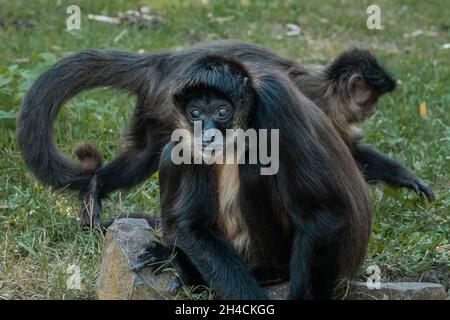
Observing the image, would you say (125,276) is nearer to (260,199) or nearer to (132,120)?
(260,199)

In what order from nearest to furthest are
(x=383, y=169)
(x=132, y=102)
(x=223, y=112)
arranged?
(x=223, y=112) → (x=383, y=169) → (x=132, y=102)

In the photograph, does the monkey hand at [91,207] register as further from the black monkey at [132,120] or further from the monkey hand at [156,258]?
the monkey hand at [156,258]

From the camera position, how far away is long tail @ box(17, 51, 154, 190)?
23.1 feet

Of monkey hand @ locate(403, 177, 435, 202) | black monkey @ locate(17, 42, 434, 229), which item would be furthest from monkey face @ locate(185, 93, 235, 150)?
monkey hand @ locate(403, 177, 435, 202)

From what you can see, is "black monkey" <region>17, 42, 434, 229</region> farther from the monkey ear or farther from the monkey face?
the monkey face

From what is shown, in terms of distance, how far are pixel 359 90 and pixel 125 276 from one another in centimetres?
347

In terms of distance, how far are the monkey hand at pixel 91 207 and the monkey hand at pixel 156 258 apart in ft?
3.66

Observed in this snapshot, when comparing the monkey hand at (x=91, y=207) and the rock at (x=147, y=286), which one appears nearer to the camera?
the rock at (x=147, y=286)

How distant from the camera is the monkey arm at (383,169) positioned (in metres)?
7.93

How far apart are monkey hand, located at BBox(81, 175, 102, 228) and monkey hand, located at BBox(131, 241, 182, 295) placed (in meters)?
1.12

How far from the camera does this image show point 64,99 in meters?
7.29

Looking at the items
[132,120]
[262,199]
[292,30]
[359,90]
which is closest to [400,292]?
[262,199]

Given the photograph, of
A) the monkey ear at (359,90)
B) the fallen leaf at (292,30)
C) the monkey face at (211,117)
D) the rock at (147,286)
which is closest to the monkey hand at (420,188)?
the monkey ear at (359,90)
